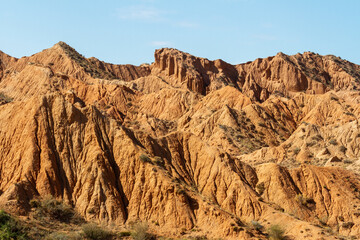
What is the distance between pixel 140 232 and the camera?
38.0 m

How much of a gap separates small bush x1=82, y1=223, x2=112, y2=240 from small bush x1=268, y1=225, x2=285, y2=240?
1290cm

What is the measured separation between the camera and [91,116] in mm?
49531

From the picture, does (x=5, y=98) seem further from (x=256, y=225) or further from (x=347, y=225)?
(x=347, y=225)

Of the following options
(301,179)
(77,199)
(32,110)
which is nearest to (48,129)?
(32,110)

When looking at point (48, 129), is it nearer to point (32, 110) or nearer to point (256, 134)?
point (32, 110)

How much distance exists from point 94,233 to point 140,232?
3.54m

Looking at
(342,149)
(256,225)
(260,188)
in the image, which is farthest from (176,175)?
(342,149)

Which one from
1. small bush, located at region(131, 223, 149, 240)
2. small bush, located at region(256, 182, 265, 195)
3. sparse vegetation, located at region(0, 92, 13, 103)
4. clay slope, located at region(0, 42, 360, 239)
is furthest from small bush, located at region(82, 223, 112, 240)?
sparse vegetation, located at region(0, 92, 13, 103)

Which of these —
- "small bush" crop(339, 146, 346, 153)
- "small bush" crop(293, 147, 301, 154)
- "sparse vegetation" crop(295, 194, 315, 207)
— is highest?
"small bush" crop(339, 146, 346, 153)

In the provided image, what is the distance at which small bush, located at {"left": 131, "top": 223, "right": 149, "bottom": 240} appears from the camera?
3759 cm

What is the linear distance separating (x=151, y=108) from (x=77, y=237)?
2579 inches

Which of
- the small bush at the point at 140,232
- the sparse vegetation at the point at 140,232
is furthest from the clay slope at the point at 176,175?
the small bush at the point at 140,232

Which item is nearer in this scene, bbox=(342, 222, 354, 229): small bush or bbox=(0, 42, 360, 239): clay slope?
bbox=(0, 42, 360, 239): clay slope

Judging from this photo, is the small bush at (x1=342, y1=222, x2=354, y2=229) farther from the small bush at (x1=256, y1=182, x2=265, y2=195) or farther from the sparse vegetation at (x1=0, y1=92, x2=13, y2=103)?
the sparse vegetation at (x1=0, y1=92, x2=13, y2=103)
